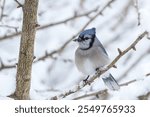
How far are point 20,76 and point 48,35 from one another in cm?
318

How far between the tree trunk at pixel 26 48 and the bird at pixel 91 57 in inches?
12.3

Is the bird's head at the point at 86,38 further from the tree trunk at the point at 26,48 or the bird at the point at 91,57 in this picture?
the tree trunk at the point at 26,48

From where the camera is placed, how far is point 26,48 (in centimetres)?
154

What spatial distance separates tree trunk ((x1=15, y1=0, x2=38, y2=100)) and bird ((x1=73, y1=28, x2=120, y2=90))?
0.31m

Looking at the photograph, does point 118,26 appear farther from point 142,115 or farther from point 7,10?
point 142,115

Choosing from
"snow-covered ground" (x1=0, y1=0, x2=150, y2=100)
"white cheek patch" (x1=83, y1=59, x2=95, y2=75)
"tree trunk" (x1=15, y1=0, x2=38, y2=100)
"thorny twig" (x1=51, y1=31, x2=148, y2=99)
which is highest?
"snow-covered ground" (x1=0, y1=0, x2=150, y2=100)

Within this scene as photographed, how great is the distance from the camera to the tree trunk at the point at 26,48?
1.51 meters

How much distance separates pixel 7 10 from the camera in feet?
11.8

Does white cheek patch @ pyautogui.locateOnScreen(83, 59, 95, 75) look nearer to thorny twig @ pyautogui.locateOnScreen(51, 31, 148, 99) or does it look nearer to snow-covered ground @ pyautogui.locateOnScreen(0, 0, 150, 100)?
thorny twig @ pyautogui.locateOnScreen(51, 31, 148, 99)

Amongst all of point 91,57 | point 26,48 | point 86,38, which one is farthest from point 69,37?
point 26,48

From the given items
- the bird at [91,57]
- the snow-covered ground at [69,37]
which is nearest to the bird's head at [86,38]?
the bird at [91,57]

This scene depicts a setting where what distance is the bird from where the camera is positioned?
1.85 meters

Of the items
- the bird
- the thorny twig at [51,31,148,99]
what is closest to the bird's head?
the bird

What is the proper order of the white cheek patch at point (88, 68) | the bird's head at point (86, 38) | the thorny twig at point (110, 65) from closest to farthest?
the thorny twig at point (110, 65) → the bird's head at point (86, 38) → the white cheek patch at point (88, 68)
